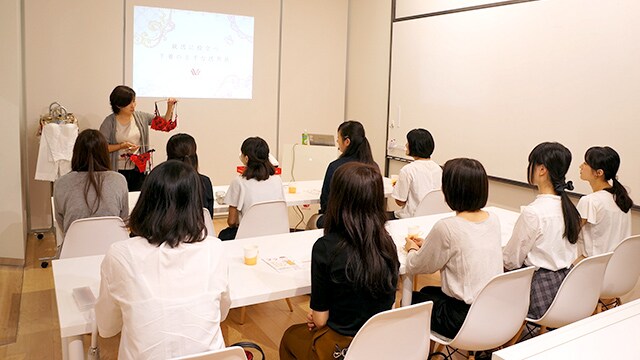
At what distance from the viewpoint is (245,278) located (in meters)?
2.31

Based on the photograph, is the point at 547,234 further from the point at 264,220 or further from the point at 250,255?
the point at 264,220

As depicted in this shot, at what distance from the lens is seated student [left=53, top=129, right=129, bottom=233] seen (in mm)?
3055

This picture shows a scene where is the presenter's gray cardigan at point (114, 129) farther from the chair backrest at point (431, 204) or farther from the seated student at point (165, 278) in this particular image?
the seated student at point (165, 278)

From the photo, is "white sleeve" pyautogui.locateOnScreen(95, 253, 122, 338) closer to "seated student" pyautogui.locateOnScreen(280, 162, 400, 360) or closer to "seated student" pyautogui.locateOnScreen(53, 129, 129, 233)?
"seated student" pyautogui.locateOnScreen(280, 162, 400, 360)

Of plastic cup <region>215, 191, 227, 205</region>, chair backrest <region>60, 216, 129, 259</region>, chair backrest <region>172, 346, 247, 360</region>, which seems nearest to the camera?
chair backrest <region>172, 346, 247, 360</region>

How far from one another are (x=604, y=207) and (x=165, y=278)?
2.59 m

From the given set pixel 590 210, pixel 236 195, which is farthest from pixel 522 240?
pixel 236 195

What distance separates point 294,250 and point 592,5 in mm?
3094

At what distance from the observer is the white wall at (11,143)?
4207 millimetres

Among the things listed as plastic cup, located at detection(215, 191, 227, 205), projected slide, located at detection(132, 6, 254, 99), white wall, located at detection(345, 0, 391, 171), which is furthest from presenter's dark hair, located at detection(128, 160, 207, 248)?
white wall, located at detection(345, 0, 391, 171)

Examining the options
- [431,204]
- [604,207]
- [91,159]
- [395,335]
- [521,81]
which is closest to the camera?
[395,335]

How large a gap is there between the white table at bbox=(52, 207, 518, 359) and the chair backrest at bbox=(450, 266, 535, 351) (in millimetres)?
431

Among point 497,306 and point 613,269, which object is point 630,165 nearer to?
point 613,269

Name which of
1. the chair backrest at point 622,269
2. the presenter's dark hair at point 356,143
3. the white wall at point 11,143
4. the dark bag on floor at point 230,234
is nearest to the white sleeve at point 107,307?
the dark bag on floor at point 230,234
